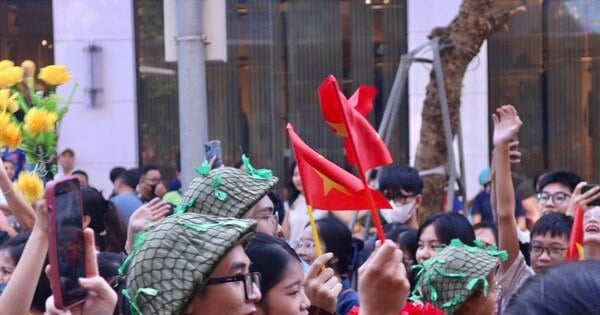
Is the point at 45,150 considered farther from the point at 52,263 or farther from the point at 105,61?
the point at 105,61

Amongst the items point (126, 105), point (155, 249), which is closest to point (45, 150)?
point (155, 249)

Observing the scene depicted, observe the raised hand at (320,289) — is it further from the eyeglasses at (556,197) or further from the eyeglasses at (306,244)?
the eyeglasses at (556,197)

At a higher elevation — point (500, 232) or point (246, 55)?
point (246, 55)

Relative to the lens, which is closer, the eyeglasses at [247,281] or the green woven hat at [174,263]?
the green woven hat at [174,263]

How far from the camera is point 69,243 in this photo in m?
2.70

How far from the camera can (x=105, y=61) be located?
1359cm

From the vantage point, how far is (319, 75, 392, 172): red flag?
3.13m

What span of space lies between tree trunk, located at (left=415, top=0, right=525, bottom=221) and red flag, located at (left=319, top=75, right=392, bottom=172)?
611 cm

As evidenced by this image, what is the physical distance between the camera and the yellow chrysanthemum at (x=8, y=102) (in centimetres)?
440

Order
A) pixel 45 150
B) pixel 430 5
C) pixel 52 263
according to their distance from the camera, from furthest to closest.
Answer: pixel 430 5
pixel 45 150
pixel 52 263

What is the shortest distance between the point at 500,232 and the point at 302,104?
8544 millimetres

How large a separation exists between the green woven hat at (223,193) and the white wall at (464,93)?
30.2ft

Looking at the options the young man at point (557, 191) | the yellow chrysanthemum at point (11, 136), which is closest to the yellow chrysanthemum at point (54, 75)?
the yellow chrysanthemum at point (11, 136)

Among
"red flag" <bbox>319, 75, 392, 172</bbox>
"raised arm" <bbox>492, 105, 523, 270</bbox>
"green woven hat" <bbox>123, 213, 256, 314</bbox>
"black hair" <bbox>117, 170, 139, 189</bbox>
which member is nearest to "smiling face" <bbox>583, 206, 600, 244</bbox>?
"raised arm" <bbox>492, 105, 523, 270</bbox>
